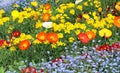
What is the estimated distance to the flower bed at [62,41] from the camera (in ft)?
16.8

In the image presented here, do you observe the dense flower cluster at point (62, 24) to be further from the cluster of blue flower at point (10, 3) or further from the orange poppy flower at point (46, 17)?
the cluster of blue flower at point (10, 3)

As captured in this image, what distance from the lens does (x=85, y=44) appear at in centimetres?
590

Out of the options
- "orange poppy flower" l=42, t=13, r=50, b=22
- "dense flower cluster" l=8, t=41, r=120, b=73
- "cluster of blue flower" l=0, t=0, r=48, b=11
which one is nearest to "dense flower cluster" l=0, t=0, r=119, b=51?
"orange poppy flower" l=42, t=13, r=50, b=22

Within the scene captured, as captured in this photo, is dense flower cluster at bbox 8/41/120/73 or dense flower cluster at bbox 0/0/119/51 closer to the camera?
dense flower cluster at bbox 8/41/120/73

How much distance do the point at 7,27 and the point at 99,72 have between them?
219cm

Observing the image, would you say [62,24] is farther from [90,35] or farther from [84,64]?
[84,64]

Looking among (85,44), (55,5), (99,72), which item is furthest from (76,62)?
(55,5)

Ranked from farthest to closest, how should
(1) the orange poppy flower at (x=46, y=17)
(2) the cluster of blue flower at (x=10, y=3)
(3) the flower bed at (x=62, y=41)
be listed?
(2) the cluster of blue flower at (x=10, y=3)
(1) the orange poppy flower at (x=46, y=17)
(3) the flower bed at (x=62, y=41)

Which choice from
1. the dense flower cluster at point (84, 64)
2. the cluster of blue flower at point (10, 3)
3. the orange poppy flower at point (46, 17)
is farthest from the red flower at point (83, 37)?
the cluster of blue flower at point (10, 3)

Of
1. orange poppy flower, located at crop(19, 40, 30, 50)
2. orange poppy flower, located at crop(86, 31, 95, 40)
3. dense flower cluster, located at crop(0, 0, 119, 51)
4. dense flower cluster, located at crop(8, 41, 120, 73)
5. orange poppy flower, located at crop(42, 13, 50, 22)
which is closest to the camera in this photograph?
dense flower cluster, located at crop(8, 41, 120, 73)

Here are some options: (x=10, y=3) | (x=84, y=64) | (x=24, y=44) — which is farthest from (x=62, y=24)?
(x=10, y=3)

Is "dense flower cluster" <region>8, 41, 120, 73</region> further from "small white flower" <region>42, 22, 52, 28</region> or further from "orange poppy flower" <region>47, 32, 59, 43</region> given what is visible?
"small white flower" <region>42, 22, 52, 28</region>

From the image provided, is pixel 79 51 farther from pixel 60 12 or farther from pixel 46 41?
pixel 60 12

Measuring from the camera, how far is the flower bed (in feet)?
16.8
